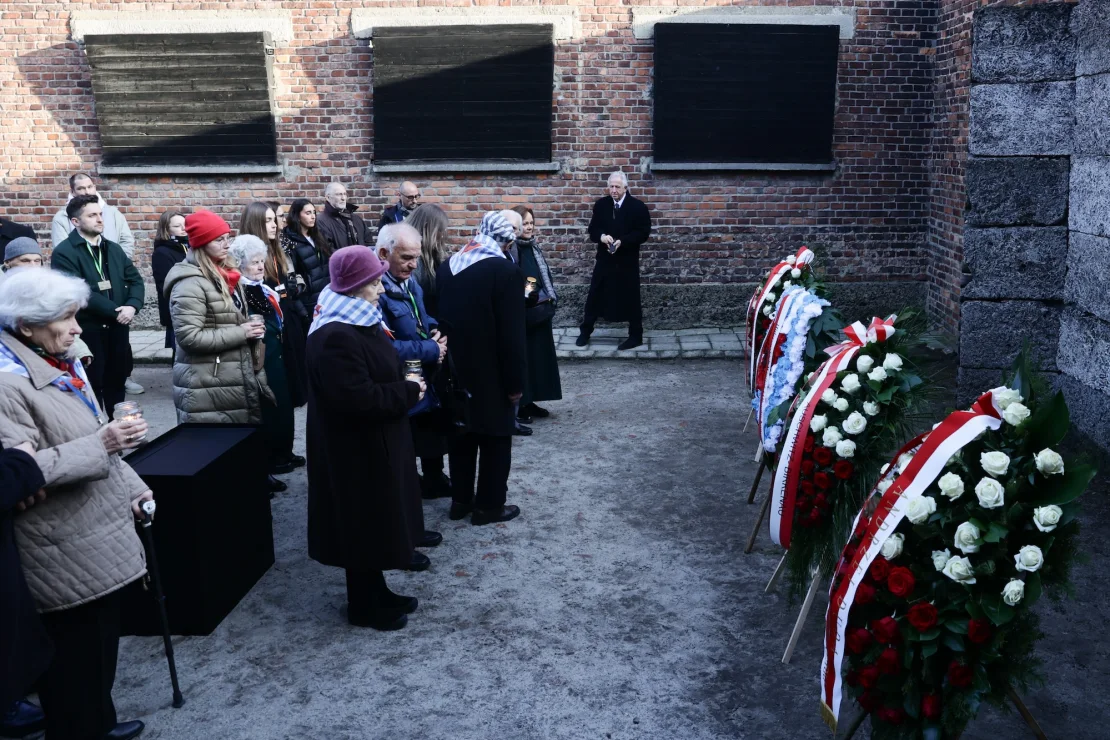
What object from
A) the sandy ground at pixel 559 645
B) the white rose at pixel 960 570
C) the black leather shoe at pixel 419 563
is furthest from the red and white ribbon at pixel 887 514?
the black leather shoe at pixel 419 563

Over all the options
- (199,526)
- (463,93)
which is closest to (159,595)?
(199,526)

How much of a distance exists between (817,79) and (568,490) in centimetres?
704

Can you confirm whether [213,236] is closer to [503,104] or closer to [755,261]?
[503,104]

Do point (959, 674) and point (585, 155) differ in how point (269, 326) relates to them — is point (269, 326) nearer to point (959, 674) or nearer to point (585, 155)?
point (959, 674)

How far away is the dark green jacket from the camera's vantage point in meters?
7.58

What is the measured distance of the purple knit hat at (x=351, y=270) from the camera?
466 centimetres

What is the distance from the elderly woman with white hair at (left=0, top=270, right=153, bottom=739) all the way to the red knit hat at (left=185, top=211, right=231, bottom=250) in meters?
2.10

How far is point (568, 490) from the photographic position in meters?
6.98

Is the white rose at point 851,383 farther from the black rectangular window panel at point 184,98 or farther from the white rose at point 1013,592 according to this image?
the black rectangular window panel at point 184,98

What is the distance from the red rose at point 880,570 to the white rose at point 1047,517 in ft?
1.65

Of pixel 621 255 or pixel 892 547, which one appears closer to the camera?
pixel 892 547

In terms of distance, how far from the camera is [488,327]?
5953 mm

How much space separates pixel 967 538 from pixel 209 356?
171 inches

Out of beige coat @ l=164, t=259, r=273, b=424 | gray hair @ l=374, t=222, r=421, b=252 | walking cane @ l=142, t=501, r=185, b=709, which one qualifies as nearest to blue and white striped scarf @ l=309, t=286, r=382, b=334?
gray hair @ l=374, t=222, r=421, b=252
